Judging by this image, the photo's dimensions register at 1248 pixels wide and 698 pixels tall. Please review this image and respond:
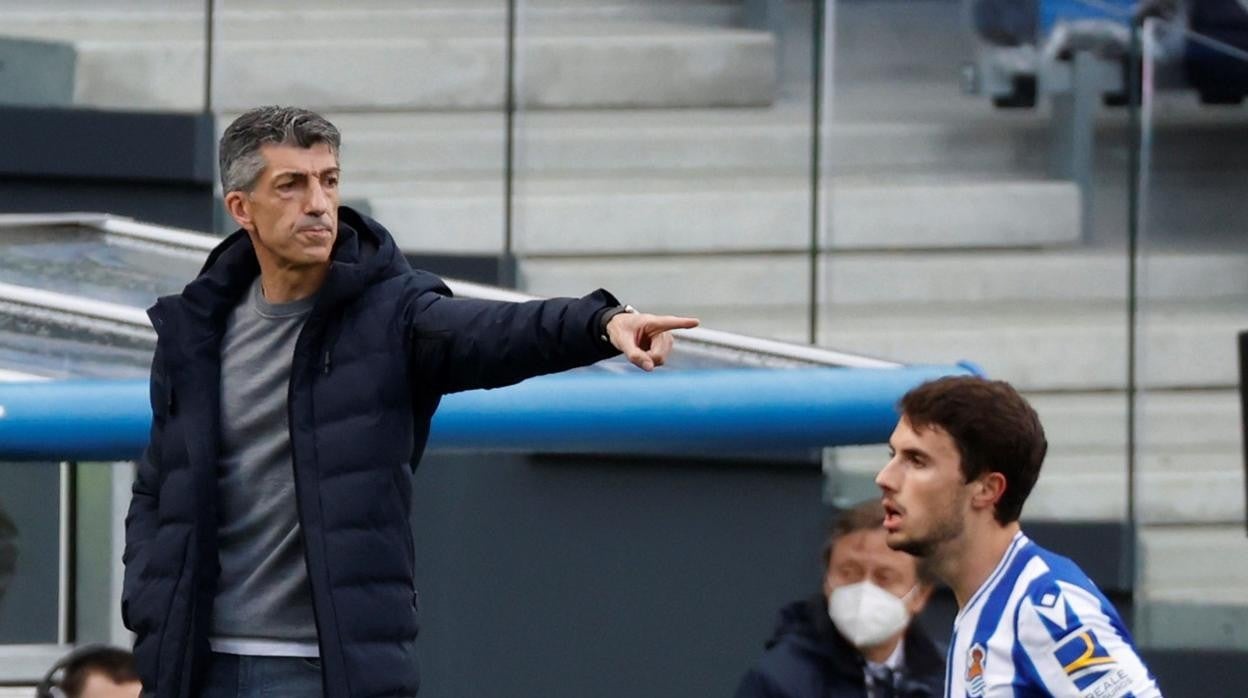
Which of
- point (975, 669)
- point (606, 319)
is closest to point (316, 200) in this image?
point (606, 319)

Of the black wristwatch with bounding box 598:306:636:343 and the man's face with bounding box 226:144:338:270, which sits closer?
the black wristwatch with bounding box 598:306:636:343

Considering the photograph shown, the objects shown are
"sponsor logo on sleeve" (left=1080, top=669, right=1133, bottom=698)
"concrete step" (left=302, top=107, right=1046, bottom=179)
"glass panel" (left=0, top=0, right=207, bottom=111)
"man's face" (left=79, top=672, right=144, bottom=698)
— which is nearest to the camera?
"sponsor logo on sleeve" (left=1080, top=669, right=1133, bottom=698)

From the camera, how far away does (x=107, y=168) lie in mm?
7605

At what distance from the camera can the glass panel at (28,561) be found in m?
4.21

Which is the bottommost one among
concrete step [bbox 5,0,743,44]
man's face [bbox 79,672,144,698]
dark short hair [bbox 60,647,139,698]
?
man's face [bbox 79,672,144,698]

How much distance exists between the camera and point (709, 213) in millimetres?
7176

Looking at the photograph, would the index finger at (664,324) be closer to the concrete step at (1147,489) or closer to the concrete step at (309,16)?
→ the concrete step at (1147,489)

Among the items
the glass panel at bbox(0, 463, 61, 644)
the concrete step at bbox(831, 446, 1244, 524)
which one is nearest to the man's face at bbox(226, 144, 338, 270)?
the glass panel at bbox(0, 463, 61, 644)

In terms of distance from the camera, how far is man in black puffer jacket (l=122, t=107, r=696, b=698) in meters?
3.05

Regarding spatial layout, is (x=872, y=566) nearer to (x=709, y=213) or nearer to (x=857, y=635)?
(x=857, y=635)

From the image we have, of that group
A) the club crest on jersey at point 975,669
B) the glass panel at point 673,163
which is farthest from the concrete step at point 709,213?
the club crest on jersey at point 975,669

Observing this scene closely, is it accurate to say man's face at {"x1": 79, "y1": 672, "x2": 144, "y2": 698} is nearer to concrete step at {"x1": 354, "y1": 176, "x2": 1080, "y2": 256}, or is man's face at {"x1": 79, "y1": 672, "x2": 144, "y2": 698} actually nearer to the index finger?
the index finger

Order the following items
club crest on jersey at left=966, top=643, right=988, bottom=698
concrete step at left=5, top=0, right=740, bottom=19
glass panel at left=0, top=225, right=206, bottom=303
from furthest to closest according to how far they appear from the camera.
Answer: concrete step at left=5, top=0, right=740, bottom=19
glass panel at left=0, top=225, right=206, bottom=303
club crest on jersey at left=966, top=643, right=988, bottom=698

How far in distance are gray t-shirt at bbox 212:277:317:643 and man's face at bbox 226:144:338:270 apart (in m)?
0.07
